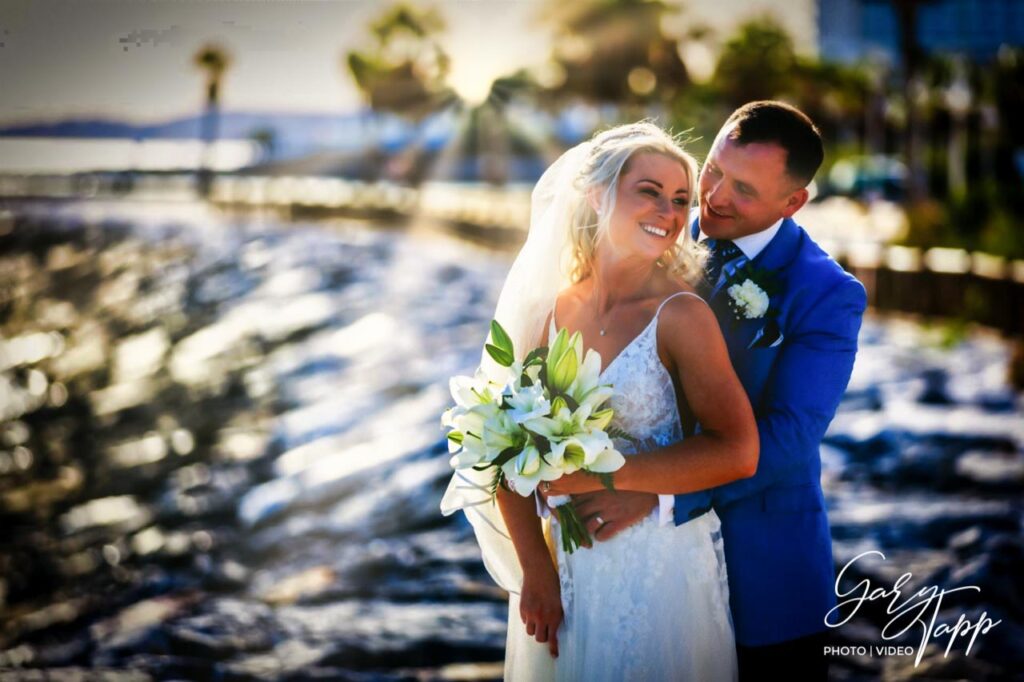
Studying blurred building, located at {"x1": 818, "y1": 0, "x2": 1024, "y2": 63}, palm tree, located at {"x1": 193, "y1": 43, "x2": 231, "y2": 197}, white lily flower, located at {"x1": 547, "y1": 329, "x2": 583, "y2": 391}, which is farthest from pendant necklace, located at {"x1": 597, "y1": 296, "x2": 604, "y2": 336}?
blurred building, located at {"x1": 818, "y1": 0, "x2": 1024, "y2": 63}

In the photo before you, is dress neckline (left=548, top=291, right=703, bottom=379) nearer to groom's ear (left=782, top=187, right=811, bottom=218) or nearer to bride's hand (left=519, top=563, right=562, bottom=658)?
groom's ear (left=782, top=187, right=811, bottom=218)

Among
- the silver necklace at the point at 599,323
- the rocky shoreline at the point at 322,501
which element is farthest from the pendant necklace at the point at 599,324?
the rocky shoreline at the point at 322,501

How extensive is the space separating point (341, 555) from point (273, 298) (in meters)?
19.0

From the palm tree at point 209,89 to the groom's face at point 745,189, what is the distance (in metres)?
74.2

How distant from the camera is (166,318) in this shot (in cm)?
2678

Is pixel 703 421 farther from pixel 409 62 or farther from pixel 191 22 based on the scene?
pixel 409 62

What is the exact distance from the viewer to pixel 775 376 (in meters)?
3.08

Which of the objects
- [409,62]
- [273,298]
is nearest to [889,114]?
[409,62]

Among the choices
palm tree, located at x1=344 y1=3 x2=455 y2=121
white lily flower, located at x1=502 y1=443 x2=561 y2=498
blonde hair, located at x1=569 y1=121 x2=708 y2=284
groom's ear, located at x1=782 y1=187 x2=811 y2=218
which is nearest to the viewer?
white lily flower, located at x1=502 y1=443 x2=561 y2=498

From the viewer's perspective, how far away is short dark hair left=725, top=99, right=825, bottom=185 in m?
3.13

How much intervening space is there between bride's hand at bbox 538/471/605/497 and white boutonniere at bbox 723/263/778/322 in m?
0.62

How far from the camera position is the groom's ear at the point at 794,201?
3213 mm

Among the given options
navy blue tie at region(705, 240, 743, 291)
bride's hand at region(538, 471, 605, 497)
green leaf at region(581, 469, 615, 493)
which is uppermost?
navy blue tie at region(705, 240, 743, 291)

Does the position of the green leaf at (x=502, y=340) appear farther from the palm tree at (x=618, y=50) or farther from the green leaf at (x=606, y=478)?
the palm tree at (x=618, y=50)
